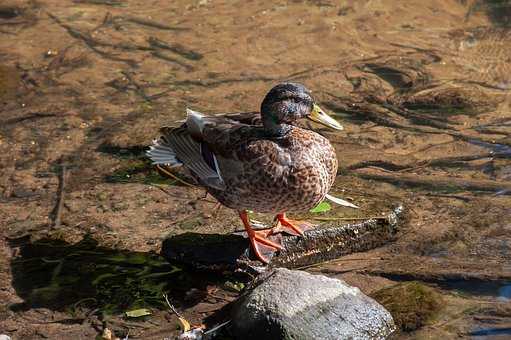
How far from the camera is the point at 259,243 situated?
219 inches

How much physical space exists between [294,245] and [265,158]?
685 millimetres

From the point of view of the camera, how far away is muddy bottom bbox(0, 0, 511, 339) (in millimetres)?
5289

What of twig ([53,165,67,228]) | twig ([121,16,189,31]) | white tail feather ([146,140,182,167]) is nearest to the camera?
white tail feather ([146,140,182,167])

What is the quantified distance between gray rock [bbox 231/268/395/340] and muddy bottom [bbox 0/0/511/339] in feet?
0.79

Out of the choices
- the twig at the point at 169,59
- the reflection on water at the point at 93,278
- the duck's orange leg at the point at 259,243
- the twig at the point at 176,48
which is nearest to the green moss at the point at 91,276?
the reflection on water at the point at 93,278

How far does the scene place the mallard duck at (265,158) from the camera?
17.1 ft

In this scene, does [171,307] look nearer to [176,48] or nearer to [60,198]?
[60,198]

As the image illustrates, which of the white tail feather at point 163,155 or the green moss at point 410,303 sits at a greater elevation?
the white tail feather at point 163,155

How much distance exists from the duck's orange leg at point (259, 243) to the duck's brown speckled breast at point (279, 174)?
15cm

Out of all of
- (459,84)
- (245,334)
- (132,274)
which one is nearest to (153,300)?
(132,274)

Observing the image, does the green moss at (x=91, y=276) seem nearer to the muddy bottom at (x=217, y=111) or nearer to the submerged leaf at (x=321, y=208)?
the muddy bottom at (x=217, y=111)

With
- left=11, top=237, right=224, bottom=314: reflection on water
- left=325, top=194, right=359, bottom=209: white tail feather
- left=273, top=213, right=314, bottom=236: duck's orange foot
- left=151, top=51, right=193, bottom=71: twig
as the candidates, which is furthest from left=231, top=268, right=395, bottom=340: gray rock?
left=151, top=51, right=193, bottom=71: twig

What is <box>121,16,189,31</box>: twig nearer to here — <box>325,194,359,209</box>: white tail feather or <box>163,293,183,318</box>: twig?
<box>325,194,359,209</box>: white tail feather

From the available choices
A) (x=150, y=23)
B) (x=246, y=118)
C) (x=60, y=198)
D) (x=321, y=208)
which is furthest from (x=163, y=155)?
(x=150, y=23)
